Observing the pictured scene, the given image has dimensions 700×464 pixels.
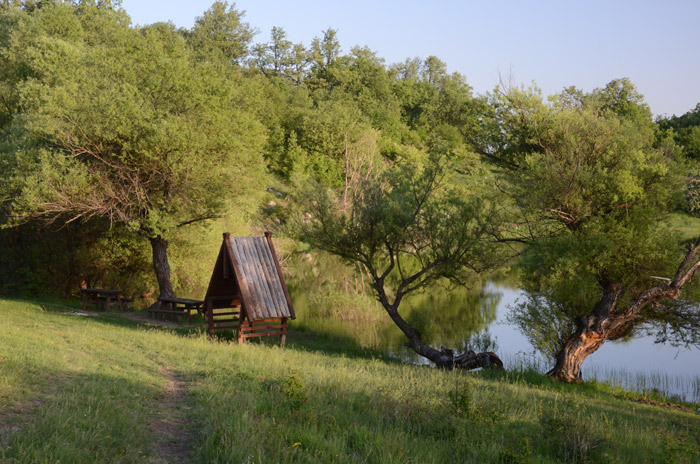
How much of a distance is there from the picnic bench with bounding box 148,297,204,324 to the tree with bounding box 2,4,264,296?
63 cm

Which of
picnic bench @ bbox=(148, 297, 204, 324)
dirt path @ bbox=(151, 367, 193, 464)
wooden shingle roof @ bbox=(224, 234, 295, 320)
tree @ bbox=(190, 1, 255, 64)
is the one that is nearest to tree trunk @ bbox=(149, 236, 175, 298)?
picnic bench @ bbox=(148, 297, 204, 324)

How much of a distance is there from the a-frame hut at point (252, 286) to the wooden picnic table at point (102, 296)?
23.2ft

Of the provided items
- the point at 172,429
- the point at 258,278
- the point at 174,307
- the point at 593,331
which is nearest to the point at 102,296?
the point at 174,307

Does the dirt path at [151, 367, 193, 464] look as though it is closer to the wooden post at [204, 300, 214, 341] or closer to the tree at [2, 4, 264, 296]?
the wooden post at [204, 300, 214, 341]

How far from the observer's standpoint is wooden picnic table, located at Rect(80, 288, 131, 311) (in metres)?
22.3

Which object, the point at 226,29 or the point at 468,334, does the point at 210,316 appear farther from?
the point at 226,29

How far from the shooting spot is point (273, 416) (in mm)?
7281

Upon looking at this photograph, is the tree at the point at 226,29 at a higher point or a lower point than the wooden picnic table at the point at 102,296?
higher

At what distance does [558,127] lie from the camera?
1750 cm

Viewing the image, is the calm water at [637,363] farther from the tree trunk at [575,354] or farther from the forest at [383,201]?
the tree trunk at [575,354]

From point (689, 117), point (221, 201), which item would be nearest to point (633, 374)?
point (221, 201)

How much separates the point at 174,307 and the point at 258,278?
703 cm

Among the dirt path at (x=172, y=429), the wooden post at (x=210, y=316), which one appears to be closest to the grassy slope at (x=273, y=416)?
the dirt path at (x=172, y=429)

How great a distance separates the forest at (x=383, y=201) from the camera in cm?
1647
